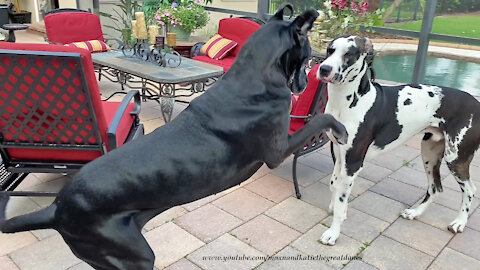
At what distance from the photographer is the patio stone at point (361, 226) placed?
281 cm

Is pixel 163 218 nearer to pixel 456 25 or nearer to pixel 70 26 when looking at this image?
pixel 70 26

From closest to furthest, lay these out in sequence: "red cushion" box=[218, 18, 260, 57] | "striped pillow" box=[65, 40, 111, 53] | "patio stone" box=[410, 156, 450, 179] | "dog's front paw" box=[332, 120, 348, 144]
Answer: "dog's front paw" box=[332, 120, 348, 144], "patio stone" box=[410, 156, 450, 179], "striped pillow" box=[65, 40, 111, 53], "red cushion" box=[218, 18, 260, 57]

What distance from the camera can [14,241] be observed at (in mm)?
2625

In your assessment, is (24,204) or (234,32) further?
(234,32)

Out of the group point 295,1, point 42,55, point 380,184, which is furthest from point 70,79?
point 295,1

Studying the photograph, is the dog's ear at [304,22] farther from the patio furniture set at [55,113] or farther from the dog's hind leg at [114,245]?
the patio furniture set at [55,113]

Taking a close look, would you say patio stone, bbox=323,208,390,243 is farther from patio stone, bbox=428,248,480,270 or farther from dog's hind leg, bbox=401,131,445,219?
patio stone, bbox=428,248,480,270

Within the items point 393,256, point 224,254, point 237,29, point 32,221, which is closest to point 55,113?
point 224,254

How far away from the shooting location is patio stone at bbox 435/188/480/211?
10.6ft

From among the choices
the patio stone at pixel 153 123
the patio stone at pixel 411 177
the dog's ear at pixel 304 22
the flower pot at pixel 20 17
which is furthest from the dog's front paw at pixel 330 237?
the flower pot at pixel 20 17

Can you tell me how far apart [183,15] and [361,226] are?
5.05 metres

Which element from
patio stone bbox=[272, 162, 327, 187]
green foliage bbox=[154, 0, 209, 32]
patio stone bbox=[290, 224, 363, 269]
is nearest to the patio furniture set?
patio stone bbox=[272, 162, 327, 187]

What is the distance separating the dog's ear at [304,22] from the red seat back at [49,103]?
156 cm

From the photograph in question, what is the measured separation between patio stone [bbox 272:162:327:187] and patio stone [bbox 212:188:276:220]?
47 cm
